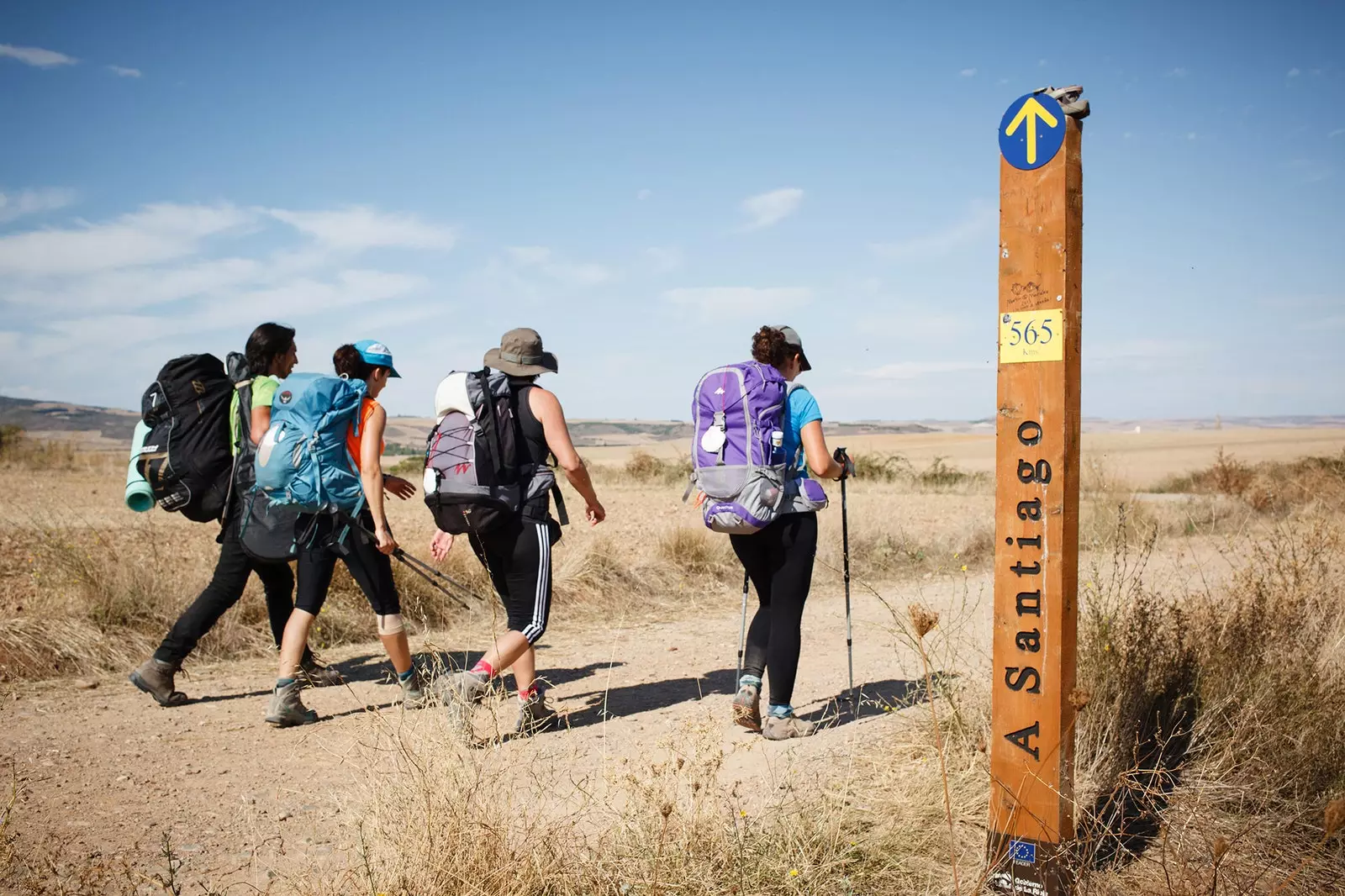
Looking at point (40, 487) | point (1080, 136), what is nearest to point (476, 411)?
point (1080, 136)

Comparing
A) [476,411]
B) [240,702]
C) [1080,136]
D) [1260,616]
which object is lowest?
[240,702]

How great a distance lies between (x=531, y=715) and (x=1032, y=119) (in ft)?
11.7

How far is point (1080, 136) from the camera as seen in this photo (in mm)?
2975

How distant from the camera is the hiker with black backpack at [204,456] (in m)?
5.45

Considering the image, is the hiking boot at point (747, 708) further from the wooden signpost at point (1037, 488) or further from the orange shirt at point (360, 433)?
the orange shirt at point (360, 433)

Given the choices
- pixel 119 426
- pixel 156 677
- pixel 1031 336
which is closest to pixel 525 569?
pixel 156 677

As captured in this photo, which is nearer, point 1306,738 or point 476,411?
point 1306,738

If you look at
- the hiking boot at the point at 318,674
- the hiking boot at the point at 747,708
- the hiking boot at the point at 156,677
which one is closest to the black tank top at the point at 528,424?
the hiking boot at the point at 747,708

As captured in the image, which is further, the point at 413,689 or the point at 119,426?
the point at 119,426

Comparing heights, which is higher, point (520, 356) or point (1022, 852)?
point (520, 356)

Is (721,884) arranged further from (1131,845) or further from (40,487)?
(40,487)

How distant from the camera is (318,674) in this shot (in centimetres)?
590

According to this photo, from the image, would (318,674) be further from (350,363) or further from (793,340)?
(793,340)

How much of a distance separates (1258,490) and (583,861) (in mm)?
14458
